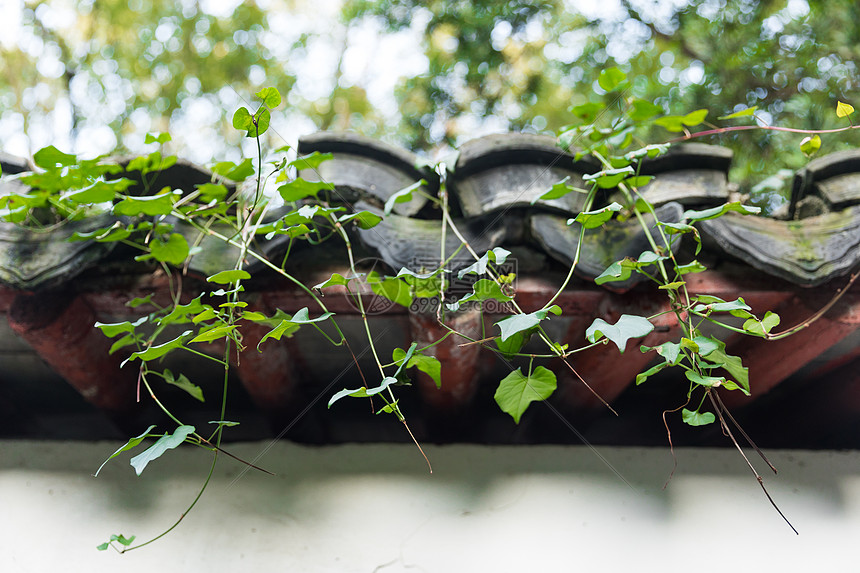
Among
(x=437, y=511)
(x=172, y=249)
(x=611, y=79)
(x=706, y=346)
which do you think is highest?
(x=611, y=79)

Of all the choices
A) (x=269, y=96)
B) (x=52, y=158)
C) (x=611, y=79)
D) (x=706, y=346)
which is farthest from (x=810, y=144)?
(x=52, y=158)

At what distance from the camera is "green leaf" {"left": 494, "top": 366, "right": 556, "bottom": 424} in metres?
0.74

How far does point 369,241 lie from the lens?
32.9 inches

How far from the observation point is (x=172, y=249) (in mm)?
826

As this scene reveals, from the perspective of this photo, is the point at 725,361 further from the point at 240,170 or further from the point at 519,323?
the point at 240,170

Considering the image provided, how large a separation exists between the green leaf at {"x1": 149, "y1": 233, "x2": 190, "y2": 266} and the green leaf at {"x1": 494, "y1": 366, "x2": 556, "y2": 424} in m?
0.50

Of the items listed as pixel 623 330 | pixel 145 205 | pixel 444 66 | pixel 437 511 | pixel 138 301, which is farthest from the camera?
pixel 444 66

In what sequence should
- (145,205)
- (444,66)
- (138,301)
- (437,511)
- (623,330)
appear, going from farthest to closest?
(444,66)
(437,511)
(138,301)
(145,205)
(623,330)

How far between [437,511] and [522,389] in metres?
0.39

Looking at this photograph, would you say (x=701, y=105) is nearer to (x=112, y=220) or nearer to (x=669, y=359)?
(x=669, y=359)

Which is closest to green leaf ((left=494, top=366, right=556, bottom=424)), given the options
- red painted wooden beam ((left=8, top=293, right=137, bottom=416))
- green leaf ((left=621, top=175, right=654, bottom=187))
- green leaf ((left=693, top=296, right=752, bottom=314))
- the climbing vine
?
the climbing vine

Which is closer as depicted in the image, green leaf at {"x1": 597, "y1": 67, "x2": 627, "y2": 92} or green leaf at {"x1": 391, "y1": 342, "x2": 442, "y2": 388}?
green leaf at {"x1": 391, "y1": 342, "x2": 442, "y2": 388}

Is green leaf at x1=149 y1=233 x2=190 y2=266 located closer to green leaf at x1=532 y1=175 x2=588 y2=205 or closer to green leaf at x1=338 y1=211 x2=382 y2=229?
green leaf at x1=338 y1=211 x2=382 y2=229

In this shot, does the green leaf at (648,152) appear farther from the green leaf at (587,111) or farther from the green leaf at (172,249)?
the green leaf at (172,249)
